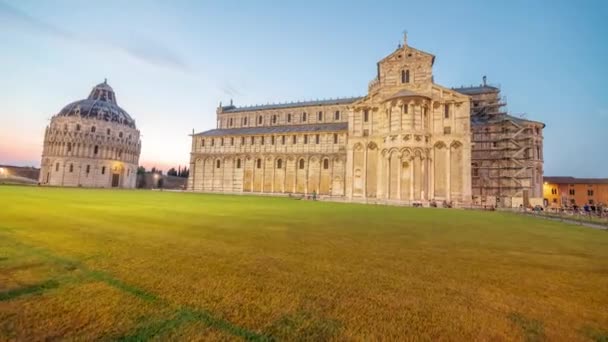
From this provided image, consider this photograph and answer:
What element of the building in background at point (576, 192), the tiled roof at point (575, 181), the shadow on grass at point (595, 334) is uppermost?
the tiled roof at point (575, 181)

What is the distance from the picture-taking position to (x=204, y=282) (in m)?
4.08

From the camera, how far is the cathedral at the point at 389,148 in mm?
32031

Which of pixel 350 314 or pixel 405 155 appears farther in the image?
pixel 405 155

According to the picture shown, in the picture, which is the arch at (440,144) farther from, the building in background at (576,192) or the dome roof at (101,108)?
the dome roof at (101,108)

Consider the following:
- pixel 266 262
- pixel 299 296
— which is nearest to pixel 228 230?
pixel 266 262

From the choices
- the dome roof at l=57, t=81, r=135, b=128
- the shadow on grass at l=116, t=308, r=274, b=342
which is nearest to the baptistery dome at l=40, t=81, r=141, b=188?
the dome roof at l=57, t=81, r=135, b=128

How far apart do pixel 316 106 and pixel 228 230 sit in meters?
47.8

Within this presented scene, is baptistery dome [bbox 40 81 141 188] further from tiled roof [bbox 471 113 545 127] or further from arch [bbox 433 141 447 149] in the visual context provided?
tiled roof [bbox 471 113 545 127]

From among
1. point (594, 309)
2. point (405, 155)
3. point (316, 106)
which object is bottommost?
point (594, 309)

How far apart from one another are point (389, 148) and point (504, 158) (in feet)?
62.2

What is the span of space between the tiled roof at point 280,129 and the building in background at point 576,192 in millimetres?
41706

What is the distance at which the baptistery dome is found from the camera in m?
68.5

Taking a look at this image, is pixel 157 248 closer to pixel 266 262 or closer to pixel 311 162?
pixel 266 262

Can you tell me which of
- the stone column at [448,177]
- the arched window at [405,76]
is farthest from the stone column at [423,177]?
the arched window at [405,76]
